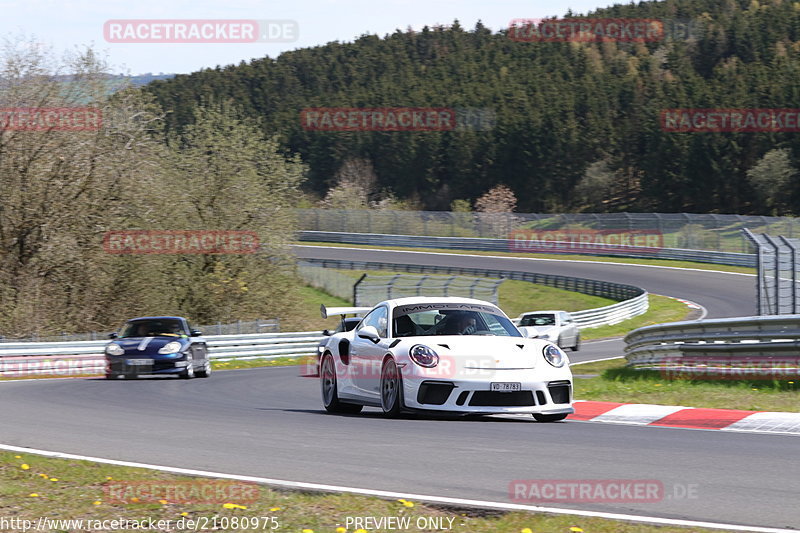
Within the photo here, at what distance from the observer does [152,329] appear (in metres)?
20.9

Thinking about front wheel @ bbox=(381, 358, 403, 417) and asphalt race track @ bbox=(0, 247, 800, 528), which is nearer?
asphalt race track @ bbox=(0, 247, 800, 528)

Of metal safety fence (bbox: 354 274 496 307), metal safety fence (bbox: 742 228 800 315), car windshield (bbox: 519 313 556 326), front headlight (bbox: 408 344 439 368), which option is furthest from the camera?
metal safety fence (bbox: 354 274 496 307)

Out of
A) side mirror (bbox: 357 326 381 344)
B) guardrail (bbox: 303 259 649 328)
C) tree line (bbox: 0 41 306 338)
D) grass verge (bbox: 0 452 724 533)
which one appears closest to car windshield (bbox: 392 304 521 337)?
side mirror (bbox: 357 326 381 344)

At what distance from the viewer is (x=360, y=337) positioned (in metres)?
12.2

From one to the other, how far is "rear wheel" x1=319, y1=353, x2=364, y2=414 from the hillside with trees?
247 ft

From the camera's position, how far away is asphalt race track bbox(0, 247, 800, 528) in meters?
6.66

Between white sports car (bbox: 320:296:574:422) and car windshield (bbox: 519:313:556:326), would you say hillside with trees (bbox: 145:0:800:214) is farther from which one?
white sports car (bbox: 320:296:574:422)

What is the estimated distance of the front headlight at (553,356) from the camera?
11.0m

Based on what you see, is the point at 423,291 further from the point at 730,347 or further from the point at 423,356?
the point at 423,356

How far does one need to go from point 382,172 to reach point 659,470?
128 m

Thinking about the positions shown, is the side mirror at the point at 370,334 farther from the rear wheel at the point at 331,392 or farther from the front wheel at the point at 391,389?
the rear wheel at the point at 331,392

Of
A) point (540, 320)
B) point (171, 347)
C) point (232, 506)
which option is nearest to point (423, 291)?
point (540, 320)

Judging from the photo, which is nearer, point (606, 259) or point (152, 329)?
point (152, 329)

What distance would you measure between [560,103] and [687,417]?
369ft
